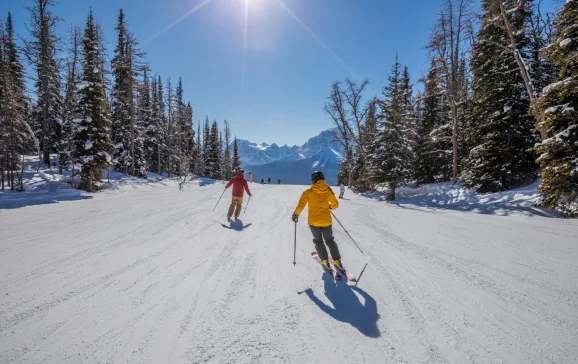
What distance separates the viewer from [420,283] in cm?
418

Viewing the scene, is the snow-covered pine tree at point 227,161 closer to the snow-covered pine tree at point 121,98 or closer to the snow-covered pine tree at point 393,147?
the snow-covered pine tree at point 121,98

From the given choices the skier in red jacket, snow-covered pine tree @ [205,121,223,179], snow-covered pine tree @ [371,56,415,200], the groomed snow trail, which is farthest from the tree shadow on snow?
snow-covered pine tree @ [205,121,223,179]

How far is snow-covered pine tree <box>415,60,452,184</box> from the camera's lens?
21031 mm

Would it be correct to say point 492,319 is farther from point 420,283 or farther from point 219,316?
point 219,316

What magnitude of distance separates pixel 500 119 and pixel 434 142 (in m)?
7.15

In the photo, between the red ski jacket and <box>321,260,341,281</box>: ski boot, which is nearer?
<box>321,260,341,281</box>: ski boot

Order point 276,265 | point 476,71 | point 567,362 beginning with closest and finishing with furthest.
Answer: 1. point 567,362
2. point 276,265
3. point 476,71

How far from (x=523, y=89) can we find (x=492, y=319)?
15733mm

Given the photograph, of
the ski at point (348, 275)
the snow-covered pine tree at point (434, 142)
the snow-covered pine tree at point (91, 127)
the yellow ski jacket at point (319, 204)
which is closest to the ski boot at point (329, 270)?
the ski at point (348, 275)

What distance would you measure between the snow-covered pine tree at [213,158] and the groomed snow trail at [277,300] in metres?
44.4

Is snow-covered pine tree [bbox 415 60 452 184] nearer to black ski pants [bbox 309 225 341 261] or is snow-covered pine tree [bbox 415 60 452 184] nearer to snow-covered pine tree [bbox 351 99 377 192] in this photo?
snow-covered pine tree [bbox 351 99 377 192]

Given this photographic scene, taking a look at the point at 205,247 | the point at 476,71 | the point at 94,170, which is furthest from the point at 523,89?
the point at 94,170

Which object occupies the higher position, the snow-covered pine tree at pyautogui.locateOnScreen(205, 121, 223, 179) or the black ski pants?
the snow-covered pine tree at pyautogui.locateOnScreen(205, 121, 223, 179)

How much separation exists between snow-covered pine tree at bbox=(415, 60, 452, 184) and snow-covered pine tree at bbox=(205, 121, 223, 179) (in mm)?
38641
